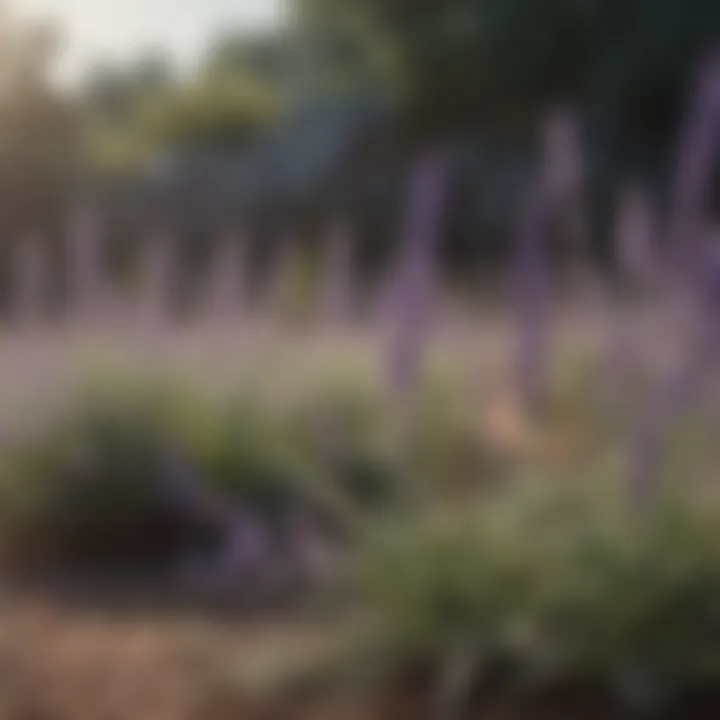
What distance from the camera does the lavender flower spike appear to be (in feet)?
6.93

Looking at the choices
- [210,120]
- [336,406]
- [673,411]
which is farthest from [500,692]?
[210,120]

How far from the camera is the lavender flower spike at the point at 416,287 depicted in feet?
6.93

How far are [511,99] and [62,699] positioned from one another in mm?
12255

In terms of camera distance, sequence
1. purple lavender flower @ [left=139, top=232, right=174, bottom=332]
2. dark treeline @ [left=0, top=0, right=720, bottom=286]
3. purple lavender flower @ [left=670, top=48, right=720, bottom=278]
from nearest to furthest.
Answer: purple lavender flower @ [left=670, top=48, right=720, bottom=278], purple lavender flower @ [left=139, top=232, right=174, bottom=332], dark treeline @ [left=0, top=0, right=720, bottom=286]

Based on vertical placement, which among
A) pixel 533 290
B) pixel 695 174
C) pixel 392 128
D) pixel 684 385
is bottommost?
pixel 684 385

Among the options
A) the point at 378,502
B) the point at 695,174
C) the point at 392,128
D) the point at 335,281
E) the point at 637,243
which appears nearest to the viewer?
the point at 695,174

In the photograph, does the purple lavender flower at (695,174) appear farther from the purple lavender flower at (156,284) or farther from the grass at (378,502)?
the purple lavender flower at (156,284)

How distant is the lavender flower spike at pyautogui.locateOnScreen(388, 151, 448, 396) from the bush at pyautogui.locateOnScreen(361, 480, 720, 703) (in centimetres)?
33

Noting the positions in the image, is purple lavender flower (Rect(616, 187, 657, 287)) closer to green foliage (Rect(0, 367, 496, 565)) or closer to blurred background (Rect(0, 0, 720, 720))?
blurred background (Rect(0, 0, 720, 720))

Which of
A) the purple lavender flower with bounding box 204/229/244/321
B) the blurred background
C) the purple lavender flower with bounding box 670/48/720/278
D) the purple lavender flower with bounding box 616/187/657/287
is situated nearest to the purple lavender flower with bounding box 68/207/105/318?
the blurred background

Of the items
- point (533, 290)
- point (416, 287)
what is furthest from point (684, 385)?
point (416, 287)

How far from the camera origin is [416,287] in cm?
211

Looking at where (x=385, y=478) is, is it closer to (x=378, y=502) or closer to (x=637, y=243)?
(x=378, y=502)

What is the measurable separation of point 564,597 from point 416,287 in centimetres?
49
